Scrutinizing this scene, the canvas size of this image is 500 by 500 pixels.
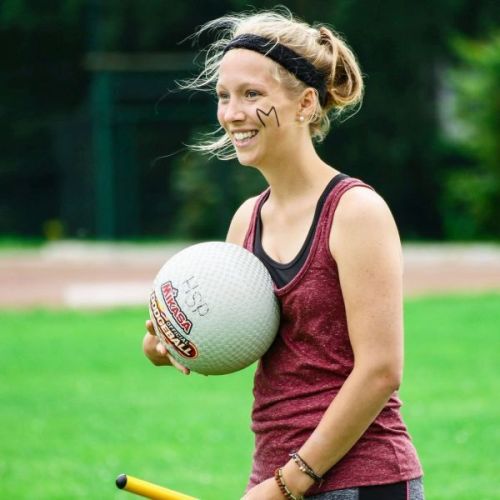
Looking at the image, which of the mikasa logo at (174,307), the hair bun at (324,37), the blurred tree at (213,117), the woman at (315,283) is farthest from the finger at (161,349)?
the blurred tree at (213,117)

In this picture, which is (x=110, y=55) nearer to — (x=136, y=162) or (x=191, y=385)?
(x=136, y=162)

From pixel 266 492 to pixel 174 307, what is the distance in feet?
1.68

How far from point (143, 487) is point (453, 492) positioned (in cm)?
404

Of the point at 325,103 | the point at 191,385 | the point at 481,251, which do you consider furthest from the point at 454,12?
the point at 325,103

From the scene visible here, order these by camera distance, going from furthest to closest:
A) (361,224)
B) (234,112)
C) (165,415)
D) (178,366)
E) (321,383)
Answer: (165,415) → (178,366) → (234,112) → (321,383) → (361,224)

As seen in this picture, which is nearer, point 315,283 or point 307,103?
point 315,283

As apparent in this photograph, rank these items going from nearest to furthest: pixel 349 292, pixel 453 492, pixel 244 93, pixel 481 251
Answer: pixel 349 292 < pixel 244 93 < pixel 453 492 < pixel 481 251

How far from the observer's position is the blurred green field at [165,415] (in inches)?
274

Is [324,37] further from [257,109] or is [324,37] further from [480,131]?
[480,131]

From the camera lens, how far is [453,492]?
6473 millimetres

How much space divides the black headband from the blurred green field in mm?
3928

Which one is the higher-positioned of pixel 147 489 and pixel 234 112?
pixel 234 112

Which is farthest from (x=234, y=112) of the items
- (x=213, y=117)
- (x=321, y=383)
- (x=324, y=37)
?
(x=213, y=117)

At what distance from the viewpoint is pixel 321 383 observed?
2793 millimetres
